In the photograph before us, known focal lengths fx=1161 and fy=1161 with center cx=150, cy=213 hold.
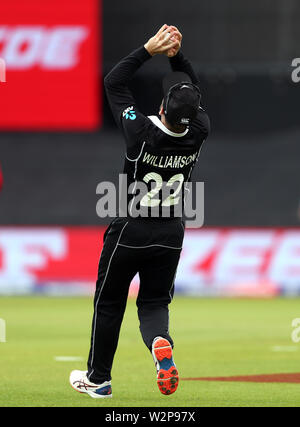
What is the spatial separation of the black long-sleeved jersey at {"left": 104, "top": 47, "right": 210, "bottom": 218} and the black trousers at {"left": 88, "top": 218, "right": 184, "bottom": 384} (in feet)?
0.40

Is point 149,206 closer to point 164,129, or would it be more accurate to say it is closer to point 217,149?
point 164,129

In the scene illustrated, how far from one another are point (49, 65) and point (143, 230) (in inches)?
599

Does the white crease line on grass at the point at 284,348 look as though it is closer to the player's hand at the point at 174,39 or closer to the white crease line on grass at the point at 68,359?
the white crease line on grass at the point at 68,359

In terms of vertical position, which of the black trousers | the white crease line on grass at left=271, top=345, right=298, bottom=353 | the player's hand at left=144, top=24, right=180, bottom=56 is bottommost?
the white crease line on grass at left=271, top=345, right=298, bottom=353

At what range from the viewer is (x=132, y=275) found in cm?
827

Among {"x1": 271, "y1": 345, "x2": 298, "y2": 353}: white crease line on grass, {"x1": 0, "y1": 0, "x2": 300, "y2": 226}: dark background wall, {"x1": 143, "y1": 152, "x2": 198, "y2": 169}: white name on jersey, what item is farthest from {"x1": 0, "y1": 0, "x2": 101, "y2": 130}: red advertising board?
{"x1": 143, "y1": 152, "x2": 198, "y2": 169}: white name on jersey

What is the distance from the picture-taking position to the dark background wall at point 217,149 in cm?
2303

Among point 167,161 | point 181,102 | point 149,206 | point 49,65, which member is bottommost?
point 149,206

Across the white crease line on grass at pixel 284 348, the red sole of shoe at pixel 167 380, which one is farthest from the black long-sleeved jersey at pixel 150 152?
the white crease line on grass at pixel 284 348

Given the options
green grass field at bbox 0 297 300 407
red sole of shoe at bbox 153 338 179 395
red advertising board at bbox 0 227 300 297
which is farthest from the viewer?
red advertising board at bbox 0 227 300 297

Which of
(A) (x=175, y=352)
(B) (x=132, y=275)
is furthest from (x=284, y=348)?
(B) (x=132, y=275)

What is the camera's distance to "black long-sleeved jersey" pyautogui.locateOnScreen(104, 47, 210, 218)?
26.3 feet

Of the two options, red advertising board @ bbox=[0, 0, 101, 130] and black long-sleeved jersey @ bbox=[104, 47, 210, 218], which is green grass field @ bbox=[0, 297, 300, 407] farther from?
red advertising board @ bbox=[0, 0, 101, 130]

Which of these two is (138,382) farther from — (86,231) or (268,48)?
(268,48)
